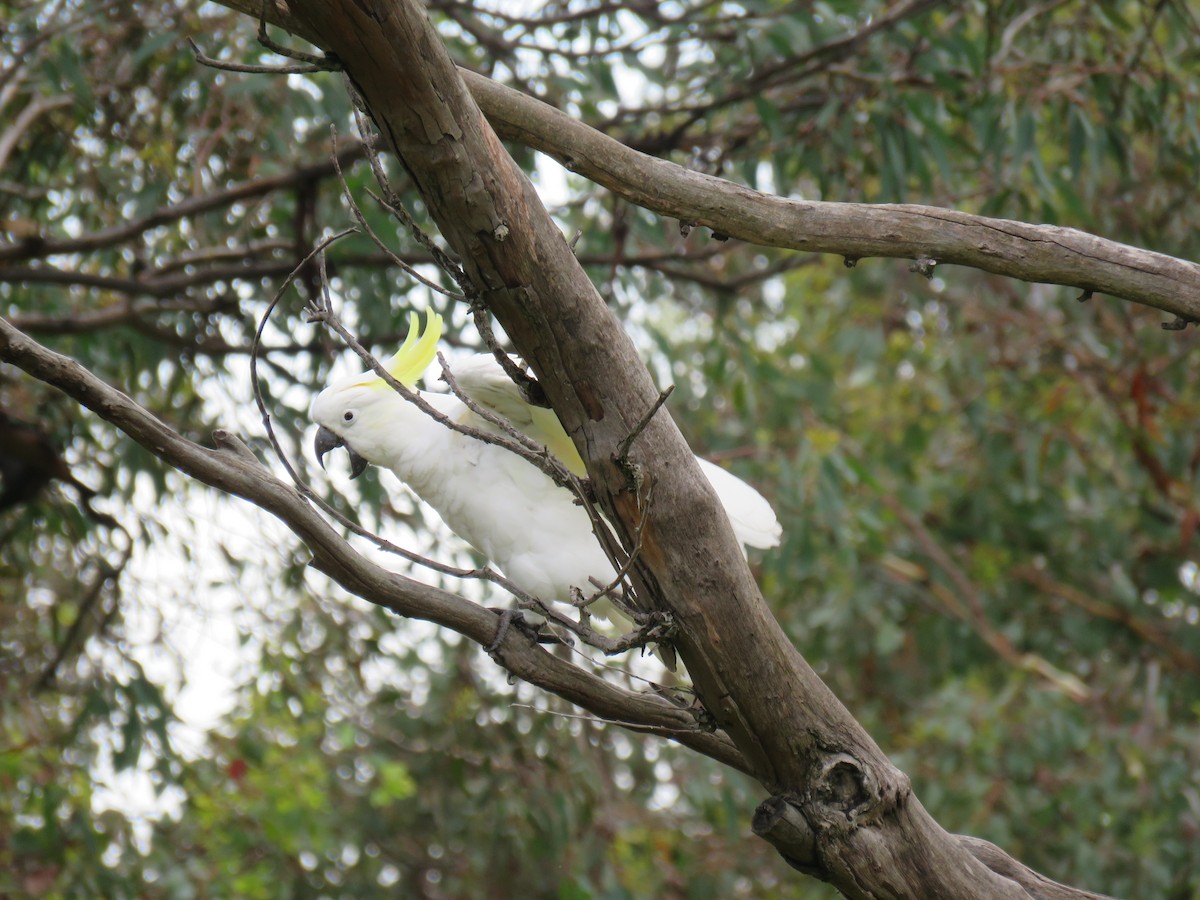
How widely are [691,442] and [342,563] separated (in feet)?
7.23

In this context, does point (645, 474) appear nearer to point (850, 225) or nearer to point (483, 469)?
point (850, 225)

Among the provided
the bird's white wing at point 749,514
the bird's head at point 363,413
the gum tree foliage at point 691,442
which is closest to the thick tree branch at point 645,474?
the bird's white wing at point 749,514

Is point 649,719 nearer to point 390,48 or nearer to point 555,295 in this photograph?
point 555,295

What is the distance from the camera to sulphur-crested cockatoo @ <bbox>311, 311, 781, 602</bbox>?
1.69 m

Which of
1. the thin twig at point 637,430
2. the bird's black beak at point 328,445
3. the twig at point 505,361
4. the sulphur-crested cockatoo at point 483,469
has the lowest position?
the thin twig at point 637,430

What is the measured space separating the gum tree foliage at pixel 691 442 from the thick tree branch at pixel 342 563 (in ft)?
3.71

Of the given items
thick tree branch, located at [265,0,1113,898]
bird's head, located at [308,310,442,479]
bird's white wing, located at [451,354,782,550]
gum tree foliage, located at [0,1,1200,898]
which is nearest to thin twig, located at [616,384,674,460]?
thick tree branch, located at [265,0,1113,898]

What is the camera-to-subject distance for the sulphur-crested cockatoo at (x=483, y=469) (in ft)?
5.54

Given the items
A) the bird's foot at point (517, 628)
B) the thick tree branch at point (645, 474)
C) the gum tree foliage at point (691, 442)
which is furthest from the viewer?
the gum tree foliage at point (691, 442)

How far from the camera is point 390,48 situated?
0.87 m

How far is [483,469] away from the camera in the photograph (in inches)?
70.9

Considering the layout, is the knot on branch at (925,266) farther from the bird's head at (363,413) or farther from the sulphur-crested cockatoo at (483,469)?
the bird's head at (363,413)

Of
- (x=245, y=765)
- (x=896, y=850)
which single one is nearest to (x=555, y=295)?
(x=896, y=850)

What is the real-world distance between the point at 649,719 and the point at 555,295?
0.55 meters
